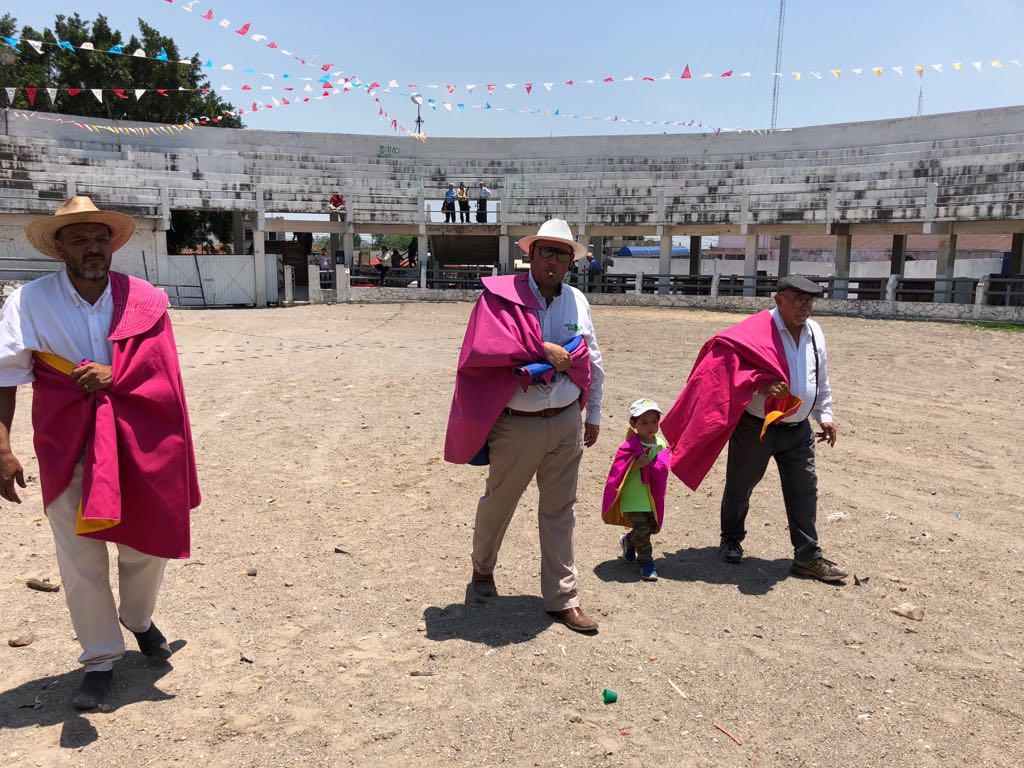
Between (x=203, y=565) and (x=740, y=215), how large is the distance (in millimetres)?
22531

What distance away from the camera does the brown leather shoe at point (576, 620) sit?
12.1ft

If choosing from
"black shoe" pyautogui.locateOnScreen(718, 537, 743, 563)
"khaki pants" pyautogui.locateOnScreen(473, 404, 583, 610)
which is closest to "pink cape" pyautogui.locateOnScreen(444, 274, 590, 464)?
"khaki pants" pyautogui.locateOnScreen(473, 404, 583, 610)

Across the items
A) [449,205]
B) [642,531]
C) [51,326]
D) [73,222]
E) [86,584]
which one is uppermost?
[449,205]

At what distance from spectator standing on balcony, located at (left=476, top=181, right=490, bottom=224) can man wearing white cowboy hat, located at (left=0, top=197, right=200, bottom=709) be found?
23.7 metres

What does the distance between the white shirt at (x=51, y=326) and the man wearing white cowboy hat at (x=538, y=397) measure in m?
1.49

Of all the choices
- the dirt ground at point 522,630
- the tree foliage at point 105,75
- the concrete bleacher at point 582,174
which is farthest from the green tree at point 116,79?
the dirt ground at point 522,630

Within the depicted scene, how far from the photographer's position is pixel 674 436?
4.62m

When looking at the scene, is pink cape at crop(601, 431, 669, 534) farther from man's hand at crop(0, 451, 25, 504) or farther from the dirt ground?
man's hand at crop(0, 451, 25, 504)

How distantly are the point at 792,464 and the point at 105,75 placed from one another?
40.1 meters

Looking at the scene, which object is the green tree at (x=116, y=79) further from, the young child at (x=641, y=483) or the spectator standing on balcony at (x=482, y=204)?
the young child at (x=641, y=483)

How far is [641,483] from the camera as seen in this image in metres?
4.32

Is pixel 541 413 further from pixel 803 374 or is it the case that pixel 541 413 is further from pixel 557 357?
pixel 803 374

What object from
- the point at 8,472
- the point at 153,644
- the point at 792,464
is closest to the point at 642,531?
the point at 792,464

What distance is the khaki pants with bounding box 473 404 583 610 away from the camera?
11.9ft
